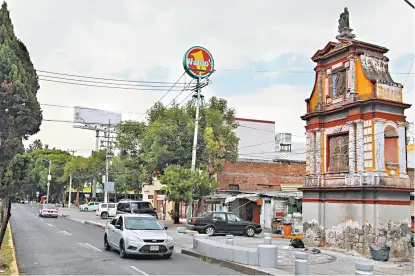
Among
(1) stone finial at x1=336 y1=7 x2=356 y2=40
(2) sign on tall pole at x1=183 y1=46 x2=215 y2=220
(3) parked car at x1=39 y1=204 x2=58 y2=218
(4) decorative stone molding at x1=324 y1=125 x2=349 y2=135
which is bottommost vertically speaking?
(3) parked car at x1=39 y1=204 x2=58 y2=218

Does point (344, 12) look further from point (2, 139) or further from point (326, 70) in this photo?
point (2, 139)

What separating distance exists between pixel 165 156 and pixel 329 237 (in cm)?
1697

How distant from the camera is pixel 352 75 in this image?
19.6 m

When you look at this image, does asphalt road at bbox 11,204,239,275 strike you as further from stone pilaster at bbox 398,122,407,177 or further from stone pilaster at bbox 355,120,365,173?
stone pilaster at bbox 398,122,407,177

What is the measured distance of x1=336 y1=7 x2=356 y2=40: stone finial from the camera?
20469mm

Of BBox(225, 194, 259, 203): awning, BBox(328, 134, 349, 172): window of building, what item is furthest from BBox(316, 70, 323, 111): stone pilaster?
BBox(225, 194, 259, 203): awning

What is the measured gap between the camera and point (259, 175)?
4206 centimetres

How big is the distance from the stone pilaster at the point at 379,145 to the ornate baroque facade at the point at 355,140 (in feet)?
0.09

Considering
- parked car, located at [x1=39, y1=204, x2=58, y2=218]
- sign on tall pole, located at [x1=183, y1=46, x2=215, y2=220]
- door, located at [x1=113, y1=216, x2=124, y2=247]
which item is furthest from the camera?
parked car, located at [x1=39, y1=204, x2=58, y2=218]

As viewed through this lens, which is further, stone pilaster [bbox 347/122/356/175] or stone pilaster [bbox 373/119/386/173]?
stone pilaster [bbox 347/122/356/175]

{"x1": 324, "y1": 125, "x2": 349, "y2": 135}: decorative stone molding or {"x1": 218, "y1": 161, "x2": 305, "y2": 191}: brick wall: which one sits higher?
{"x1": 324, "y1": 125, "x2": 349, "y2": 135}: decorative stone molding

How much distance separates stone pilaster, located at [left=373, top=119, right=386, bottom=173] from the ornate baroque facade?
0.09 ft

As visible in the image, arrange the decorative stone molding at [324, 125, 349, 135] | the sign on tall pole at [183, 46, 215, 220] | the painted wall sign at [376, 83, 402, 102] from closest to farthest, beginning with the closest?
1. the painted wall sign at [376, 83, 402, 102]
2. the decorative stone molding at [324, 125, 349, 135]
3. the sign on tall pole at [183, 46, 215, 220]

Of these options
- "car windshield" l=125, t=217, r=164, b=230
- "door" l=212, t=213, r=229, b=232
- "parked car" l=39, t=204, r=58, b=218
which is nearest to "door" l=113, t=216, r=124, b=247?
"car windshield" l=125, t=217, r=164, b=230
